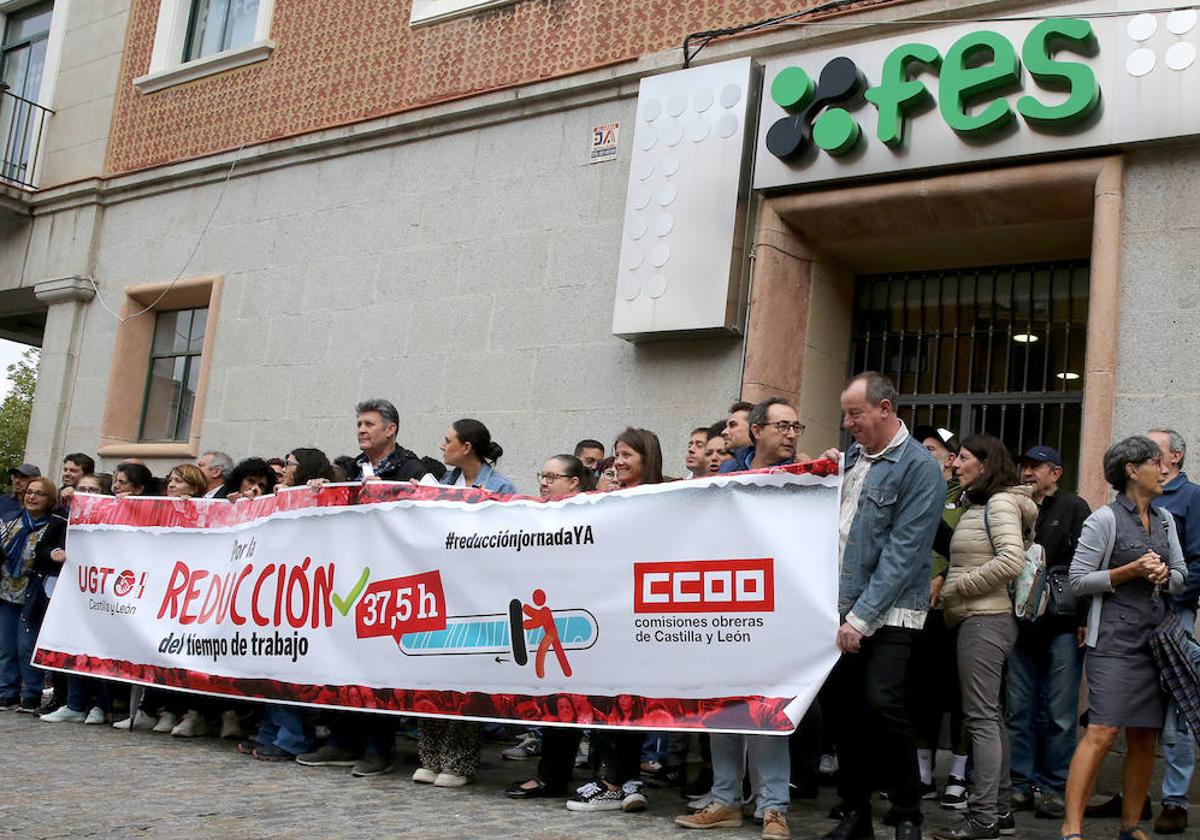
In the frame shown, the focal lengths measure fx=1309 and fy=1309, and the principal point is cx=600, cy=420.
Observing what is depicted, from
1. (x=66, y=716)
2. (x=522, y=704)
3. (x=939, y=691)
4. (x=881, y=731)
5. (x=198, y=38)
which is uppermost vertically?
(x=198, y=38)

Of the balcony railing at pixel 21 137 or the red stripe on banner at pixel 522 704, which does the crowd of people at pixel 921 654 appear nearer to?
the red stripe on banner at pixel 522 704

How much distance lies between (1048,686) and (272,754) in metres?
4.15

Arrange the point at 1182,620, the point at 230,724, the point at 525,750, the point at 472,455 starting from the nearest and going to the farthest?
the point at 1182,620 < the point at 472,455 < the point at 525,750 < the point at 230,724

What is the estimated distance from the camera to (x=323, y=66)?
1332 centimetres

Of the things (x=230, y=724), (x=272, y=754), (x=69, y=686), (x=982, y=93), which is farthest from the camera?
(x=69, y=686)

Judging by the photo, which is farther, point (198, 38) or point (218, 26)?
point (198, 38)

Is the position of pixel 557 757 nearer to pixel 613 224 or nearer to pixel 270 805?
pixel 270 805

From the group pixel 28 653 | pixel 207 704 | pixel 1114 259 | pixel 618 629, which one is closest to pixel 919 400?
pixel 1114 259

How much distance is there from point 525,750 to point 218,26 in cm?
1036

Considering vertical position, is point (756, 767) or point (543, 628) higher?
point (543, 628)

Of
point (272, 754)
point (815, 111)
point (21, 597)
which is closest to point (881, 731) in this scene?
point (272, 754)

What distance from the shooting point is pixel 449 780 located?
6500mm

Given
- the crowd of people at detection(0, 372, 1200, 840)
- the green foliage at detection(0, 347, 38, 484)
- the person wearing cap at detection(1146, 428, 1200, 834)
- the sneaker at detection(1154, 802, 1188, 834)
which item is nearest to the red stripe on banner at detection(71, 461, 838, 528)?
the crowd of people at detection(0, 372, 1200, 840)

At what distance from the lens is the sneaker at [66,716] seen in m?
8.62
